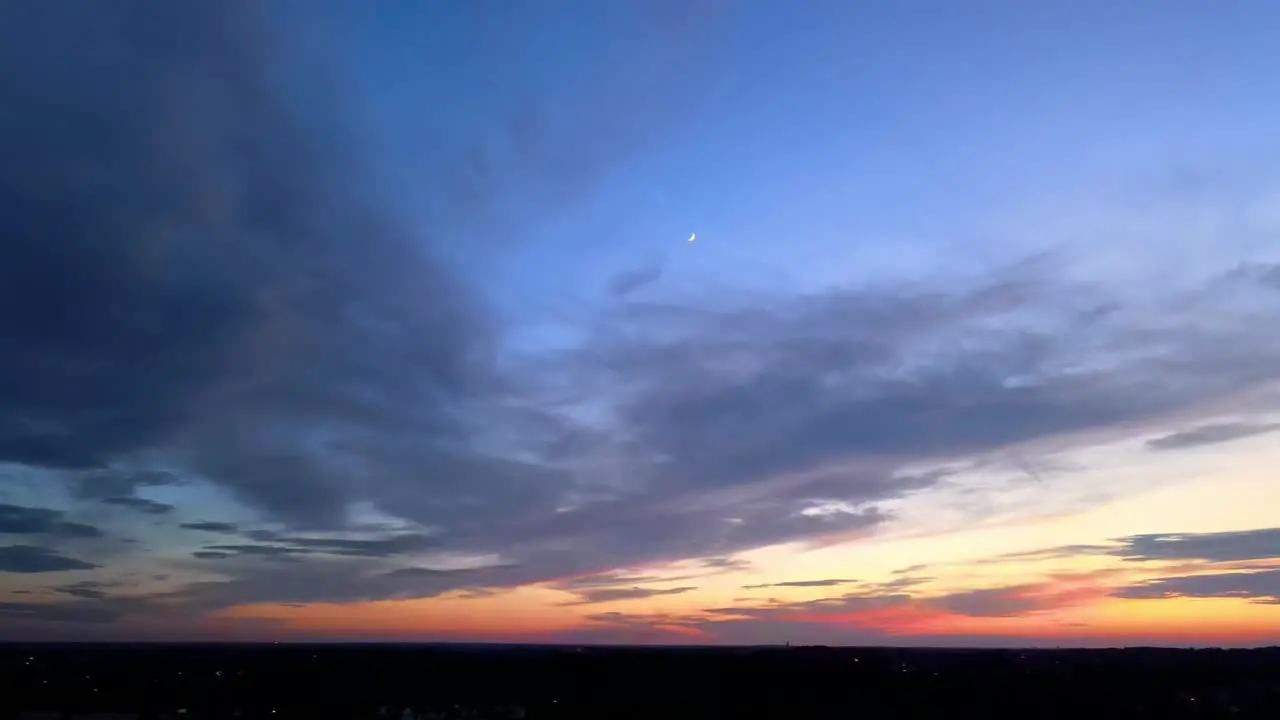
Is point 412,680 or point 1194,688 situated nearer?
point 1194,688

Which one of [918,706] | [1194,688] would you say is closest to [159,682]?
[918,706]

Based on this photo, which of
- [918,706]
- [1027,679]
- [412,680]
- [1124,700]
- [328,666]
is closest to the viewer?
[918,706]

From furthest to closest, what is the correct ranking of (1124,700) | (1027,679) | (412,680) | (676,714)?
(412,680), (1027,679), (1124,700), (676,714)

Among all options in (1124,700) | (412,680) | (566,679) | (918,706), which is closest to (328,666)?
(412,680)

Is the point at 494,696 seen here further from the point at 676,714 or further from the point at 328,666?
the point at 328,666

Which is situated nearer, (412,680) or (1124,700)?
(1124,700)

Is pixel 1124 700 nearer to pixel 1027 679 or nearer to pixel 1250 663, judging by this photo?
pixel 1027 679
